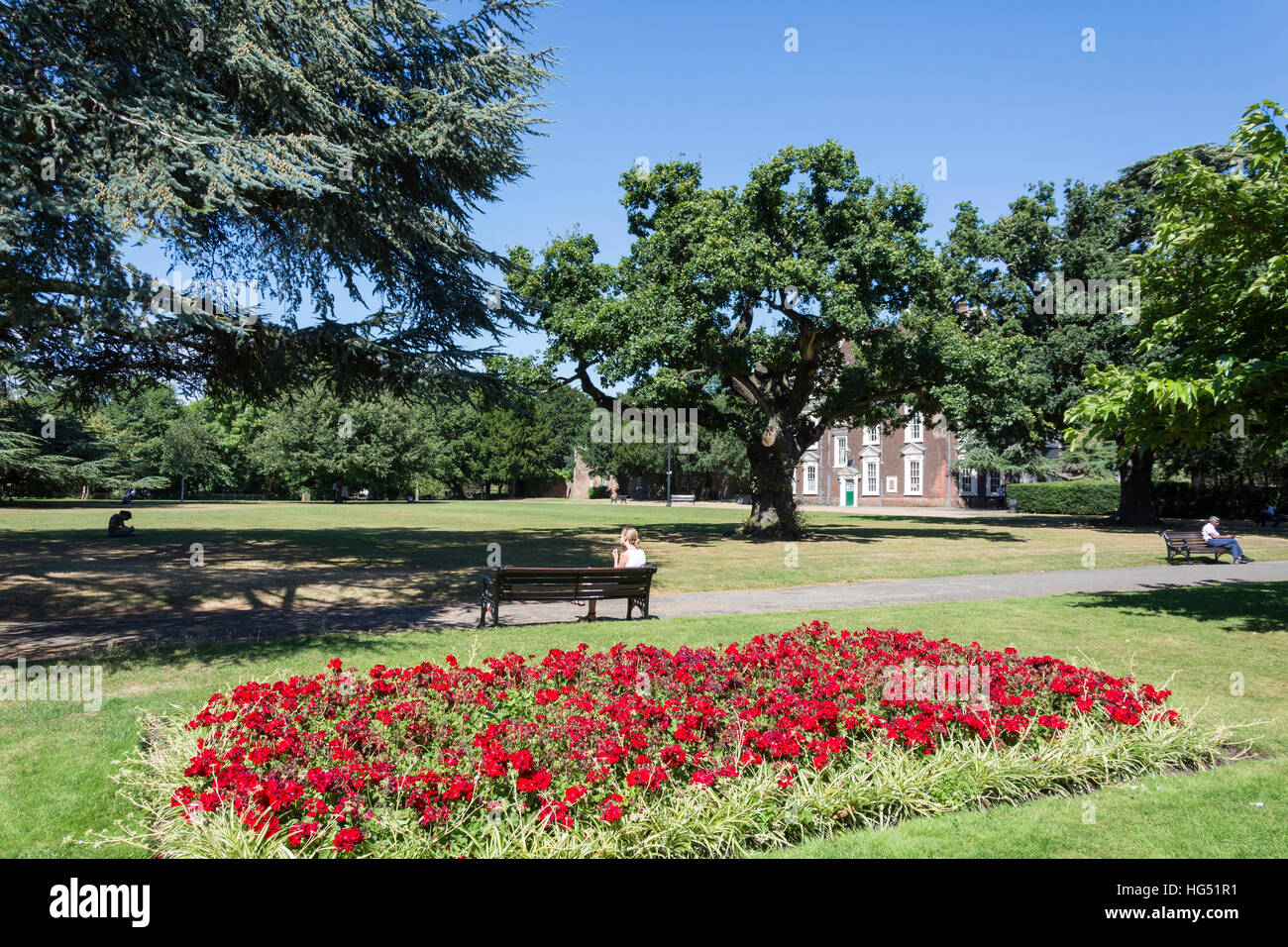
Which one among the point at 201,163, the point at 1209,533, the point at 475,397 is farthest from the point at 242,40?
the point at 1209,533

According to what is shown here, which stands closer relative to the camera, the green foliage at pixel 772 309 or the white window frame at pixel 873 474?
the green foliage at pixel 772 309

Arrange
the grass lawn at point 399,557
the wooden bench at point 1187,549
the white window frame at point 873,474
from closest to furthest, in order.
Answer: the grass lawn at point 399,557
the wooden bench at point 1187,549
the white window frame at point 873,474

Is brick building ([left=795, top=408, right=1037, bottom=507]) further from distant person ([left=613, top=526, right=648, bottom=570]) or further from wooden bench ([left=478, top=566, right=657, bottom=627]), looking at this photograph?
wooden bench ([left=478, top=566, right=657, bottom=627])

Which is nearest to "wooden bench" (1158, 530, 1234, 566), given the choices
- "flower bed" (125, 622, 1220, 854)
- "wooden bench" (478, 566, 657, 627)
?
"wooden bench" (478, 566, 657, 627)

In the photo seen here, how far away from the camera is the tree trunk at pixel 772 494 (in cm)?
2506

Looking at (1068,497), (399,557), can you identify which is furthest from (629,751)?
(1068,497)

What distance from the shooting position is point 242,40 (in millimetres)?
10484

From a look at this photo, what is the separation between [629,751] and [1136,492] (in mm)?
36800

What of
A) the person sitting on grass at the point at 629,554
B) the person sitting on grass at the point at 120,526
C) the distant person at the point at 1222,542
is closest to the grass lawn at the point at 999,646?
the person sitting on grass at the point at 629,554

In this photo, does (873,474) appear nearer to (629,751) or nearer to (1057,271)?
(1057,271)

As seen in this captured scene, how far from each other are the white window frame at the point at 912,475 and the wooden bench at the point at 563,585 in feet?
176

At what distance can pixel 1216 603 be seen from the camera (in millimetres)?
11766

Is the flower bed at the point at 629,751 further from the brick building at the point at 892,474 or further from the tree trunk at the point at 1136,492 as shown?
the brick building at the point at 892,474

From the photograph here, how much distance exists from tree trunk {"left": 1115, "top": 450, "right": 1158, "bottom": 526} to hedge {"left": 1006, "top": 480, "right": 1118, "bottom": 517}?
9870 mm
